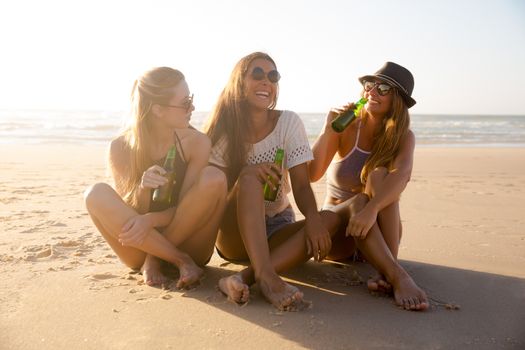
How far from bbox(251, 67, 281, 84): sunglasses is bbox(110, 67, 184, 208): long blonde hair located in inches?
20.4

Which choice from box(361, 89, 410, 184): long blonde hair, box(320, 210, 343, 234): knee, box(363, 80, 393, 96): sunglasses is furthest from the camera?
box(363, 80, 393, 96): sunglasses

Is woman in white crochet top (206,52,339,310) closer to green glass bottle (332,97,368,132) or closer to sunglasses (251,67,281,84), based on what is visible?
sunglasses (251,67,281,84)

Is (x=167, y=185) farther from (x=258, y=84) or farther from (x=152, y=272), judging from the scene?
(x=258, y=84)

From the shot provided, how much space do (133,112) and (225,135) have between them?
0.69 meters

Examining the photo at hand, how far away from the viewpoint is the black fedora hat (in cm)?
384

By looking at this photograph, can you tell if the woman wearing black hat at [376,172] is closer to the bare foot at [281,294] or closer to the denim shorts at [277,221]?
the denim shorts at [277,221]

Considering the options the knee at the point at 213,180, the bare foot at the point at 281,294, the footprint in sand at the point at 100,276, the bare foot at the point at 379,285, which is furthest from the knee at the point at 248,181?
the footprint in sand at the point at 100,276

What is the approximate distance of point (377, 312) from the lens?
10.3ft

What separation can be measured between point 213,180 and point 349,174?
3.78 ft

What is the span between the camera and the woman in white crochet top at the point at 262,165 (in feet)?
11.2

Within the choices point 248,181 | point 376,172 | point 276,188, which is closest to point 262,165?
point 248,181

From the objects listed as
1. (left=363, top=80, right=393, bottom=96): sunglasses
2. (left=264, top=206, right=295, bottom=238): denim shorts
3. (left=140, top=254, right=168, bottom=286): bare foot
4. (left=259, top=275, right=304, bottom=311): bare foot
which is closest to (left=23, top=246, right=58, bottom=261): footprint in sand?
(left=140, top=254, right=168, bottom=286): bare foot

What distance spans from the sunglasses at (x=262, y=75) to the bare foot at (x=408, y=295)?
163 centimetres

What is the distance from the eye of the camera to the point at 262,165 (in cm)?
346
